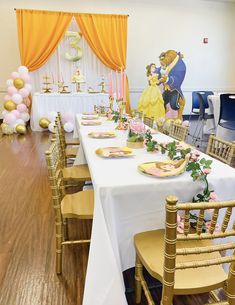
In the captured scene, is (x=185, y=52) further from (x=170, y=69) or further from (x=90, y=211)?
(x=90, y=211)

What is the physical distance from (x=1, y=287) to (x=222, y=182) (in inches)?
55.1

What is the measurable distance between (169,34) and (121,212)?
7.30m

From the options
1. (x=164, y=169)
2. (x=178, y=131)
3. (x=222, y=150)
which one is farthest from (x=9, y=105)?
(x=164, y=169)

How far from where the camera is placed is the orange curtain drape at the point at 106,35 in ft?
21.6

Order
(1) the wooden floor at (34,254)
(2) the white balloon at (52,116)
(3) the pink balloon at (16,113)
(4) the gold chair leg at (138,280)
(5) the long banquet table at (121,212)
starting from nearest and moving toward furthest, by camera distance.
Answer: (5) the long banquet table at (121,212), (4) the gold chair leg at (138,280), (1) the wooden floor at (34,254), (3) the pink balloon at (16,113), (2) the white balloon at (52,116)

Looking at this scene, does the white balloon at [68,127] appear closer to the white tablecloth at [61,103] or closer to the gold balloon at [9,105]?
the white tablecloth at [61,103]

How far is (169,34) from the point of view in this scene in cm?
745

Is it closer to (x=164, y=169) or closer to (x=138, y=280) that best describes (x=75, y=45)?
(x=164, y=169)

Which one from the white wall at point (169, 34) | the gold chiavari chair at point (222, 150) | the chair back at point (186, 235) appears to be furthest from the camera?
the white wall at point (169, 34)

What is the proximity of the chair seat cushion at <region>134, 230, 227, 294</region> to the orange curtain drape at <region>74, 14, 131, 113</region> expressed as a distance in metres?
5.93

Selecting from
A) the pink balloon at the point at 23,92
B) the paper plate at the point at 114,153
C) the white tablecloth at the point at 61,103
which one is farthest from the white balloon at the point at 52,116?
the paper plate at the point at 114,153

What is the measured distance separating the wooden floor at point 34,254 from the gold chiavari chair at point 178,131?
3.98 feet

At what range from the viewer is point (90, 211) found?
1586 mm

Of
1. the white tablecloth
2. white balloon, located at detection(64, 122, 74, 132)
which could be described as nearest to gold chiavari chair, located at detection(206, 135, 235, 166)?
white balloon, located at detection(64, 122, 74, 132)
